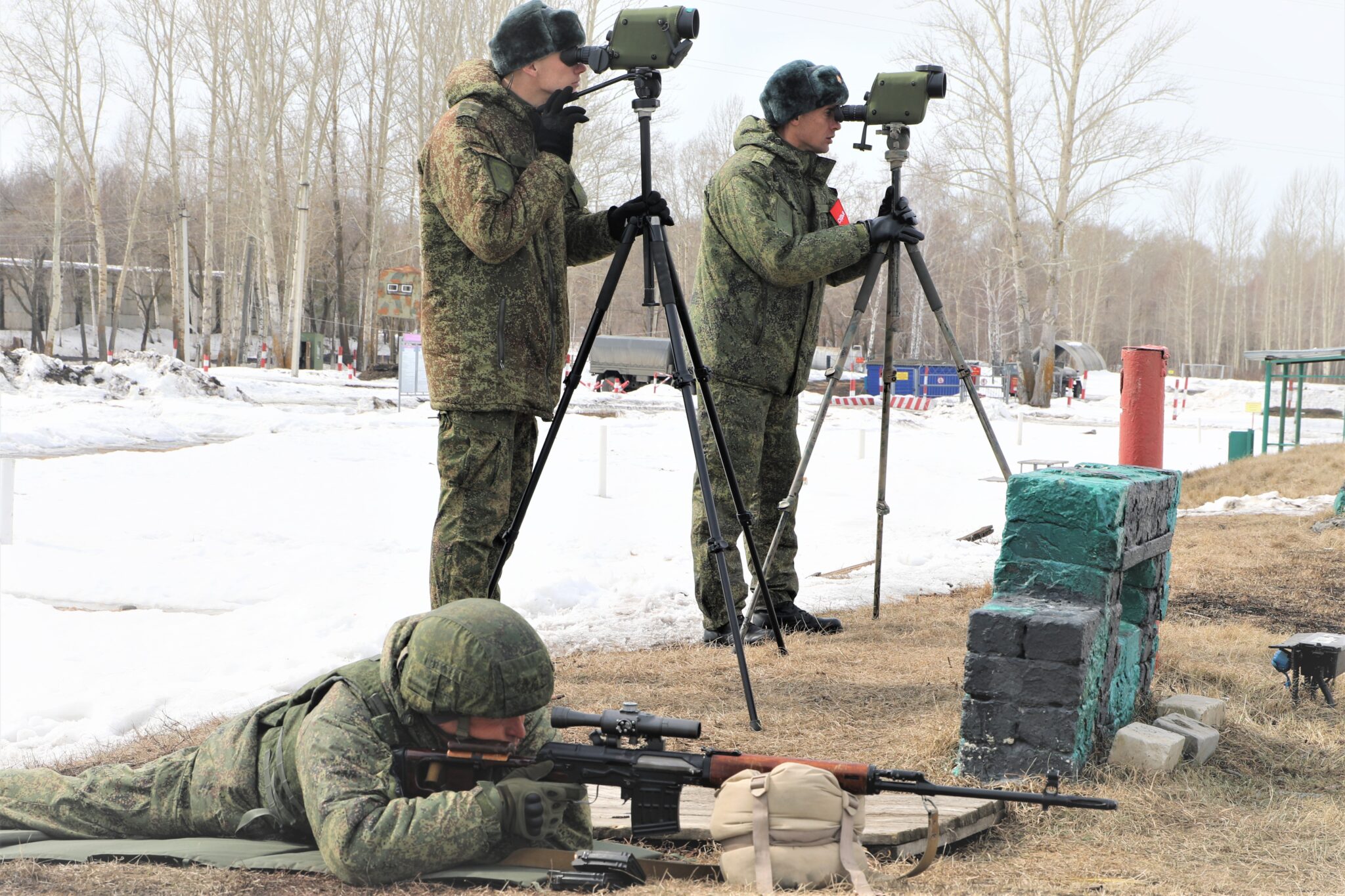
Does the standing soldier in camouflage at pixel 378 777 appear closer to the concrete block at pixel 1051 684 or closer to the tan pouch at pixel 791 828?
the tan pouch at pixel 791 828

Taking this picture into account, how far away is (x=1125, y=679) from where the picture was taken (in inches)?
151

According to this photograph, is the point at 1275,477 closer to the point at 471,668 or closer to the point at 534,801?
the point at 534,801

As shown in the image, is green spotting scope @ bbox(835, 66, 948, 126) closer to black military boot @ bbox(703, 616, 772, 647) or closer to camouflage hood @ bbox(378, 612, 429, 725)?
black military boot @ bbox(703, 616, 772, 647)

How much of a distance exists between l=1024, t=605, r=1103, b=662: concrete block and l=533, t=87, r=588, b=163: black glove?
6.73 feet

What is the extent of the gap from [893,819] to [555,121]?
2.36 meters

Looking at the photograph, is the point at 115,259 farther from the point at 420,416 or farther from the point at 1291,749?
the point at 1291,749

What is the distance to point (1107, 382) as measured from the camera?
48.4 meters

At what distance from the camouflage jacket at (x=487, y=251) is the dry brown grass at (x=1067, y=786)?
1252mm

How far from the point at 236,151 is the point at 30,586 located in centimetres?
3682

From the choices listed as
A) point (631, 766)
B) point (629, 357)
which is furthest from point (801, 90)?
point (629, 357)

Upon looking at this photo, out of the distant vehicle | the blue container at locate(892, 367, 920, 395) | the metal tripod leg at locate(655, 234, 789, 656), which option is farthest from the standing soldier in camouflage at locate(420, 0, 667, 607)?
the blue container at locate(892, 367, 920, 395)

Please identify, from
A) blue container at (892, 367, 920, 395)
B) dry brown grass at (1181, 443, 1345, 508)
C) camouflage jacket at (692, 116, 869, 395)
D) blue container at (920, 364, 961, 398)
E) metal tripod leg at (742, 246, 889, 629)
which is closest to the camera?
metal tripod leg at (742, 246, 889, 629)

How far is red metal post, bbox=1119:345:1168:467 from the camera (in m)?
6.82

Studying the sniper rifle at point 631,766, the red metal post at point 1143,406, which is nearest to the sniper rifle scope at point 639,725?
the sniper rifle at point 631,766
